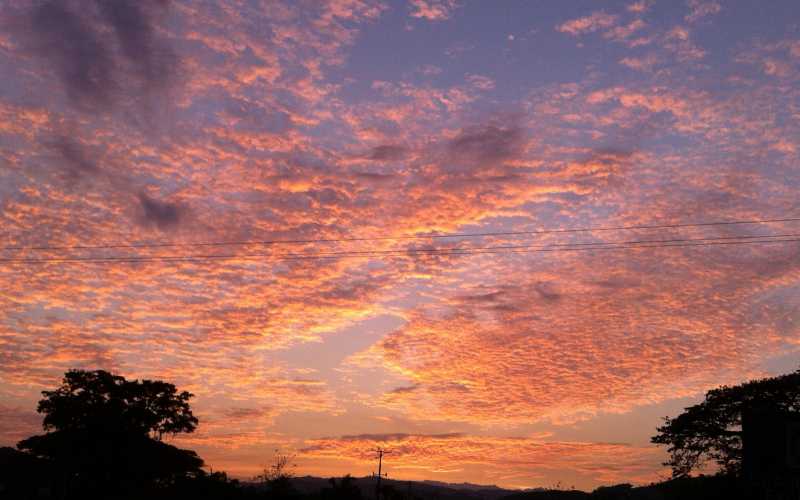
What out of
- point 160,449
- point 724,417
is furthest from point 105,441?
point 724,417

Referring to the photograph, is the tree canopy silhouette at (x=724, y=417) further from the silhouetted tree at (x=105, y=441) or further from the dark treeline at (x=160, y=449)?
the silhouetted tree at (x=105, y=441)

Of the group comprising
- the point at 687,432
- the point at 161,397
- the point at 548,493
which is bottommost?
the point at 548,493

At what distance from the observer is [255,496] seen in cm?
4594

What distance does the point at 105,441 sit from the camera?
47562 millimetres

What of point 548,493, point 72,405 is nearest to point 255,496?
point 72,405

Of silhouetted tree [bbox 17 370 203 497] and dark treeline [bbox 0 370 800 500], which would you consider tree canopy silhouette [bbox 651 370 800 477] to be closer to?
dark treeline [bbox 0 370 800 500]

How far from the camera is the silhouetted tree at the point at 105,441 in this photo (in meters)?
46.8

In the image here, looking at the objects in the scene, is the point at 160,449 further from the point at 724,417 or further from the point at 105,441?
the point at 724,417

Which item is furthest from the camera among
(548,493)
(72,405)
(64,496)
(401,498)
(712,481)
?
(548,493)

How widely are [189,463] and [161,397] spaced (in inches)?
258

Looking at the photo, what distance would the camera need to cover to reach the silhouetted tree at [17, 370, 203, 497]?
4681cm

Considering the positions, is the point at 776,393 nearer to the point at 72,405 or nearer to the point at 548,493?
the point at 72,405

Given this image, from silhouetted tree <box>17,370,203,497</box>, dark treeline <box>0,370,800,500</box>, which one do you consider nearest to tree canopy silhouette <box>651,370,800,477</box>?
dark treeline <box>0,370,800,500</box>

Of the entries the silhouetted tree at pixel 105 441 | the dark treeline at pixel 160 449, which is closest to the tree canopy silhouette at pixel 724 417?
the dark treeline at pixel 160 449
